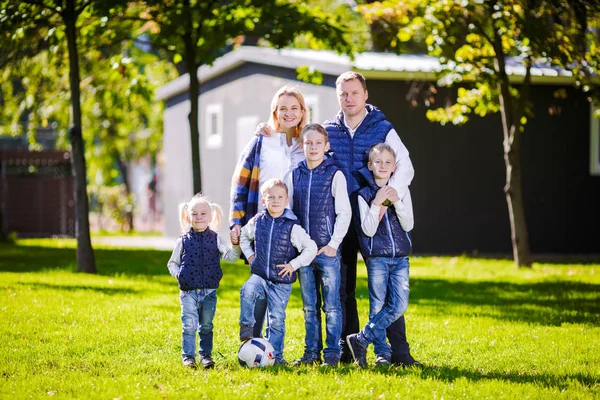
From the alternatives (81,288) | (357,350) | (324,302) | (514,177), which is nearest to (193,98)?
(81,288)

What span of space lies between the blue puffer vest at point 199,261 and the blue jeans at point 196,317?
3.3 inches

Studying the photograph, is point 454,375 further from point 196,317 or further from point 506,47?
point 506,47

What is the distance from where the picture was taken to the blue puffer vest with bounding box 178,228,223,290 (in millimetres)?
6566

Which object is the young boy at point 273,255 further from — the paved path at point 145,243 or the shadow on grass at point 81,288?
the paved path at point 145,243

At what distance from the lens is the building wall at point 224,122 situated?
760 inches

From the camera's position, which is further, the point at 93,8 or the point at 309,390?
the point at 93,8

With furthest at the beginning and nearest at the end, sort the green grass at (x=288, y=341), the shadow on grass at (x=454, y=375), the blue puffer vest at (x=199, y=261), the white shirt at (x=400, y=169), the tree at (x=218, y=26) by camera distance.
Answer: the tree at (x=218, y=26), the blue puffer vest at (x=199, y=261), the white shirt at (x=400, y=169), the shadow on grass at (x=454, y=375), the green grass at (x=288, y=341)

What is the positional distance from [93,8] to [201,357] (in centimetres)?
749

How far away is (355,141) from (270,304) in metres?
1.37

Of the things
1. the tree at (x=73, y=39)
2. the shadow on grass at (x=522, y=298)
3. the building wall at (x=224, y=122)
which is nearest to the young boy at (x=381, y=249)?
the shadow on grass at (x=522, y=298)

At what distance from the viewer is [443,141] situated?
18.4 m

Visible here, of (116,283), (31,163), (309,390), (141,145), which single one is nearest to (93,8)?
(116,283)

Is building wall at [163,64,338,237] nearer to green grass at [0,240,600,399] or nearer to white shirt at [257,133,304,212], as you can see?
green grass at [0,240,600,399]

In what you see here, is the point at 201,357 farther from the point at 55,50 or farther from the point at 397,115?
the point at 397,115
